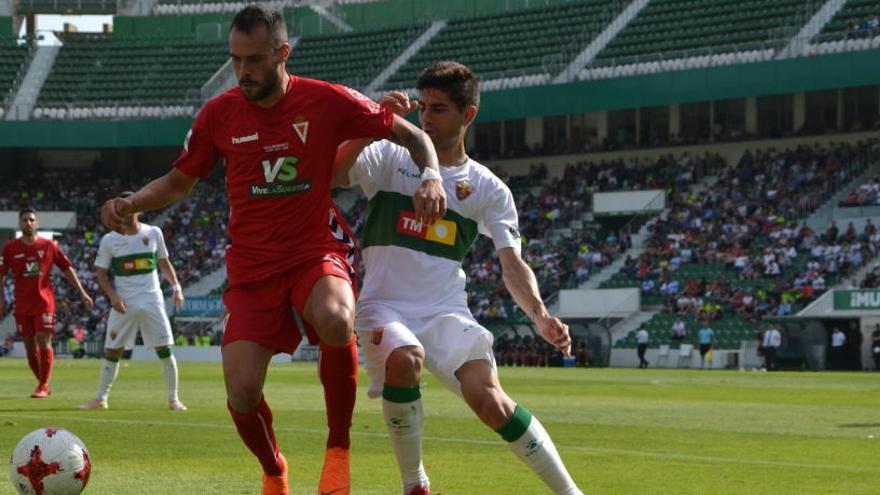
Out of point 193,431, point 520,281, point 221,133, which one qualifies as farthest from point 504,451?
point 221,133

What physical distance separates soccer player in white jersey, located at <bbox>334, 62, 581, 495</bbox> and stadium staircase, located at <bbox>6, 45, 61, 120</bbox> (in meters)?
60.0

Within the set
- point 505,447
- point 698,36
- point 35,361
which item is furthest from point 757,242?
point 505,447

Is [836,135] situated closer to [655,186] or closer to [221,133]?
[655,186]

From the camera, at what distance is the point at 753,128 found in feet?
176

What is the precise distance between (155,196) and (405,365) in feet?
5.12

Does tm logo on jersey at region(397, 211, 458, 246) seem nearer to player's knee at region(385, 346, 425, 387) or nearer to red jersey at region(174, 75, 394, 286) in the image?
red jersey at region(174, 75, 394, 286)

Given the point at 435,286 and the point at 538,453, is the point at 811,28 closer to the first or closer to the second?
the point at 435,286

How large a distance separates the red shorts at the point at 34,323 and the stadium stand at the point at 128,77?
45.9 metres

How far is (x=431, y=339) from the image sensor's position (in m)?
7.69

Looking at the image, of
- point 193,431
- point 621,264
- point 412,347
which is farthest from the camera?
point 621,264

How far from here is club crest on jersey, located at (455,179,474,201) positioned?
7.92m

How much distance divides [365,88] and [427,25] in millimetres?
5580

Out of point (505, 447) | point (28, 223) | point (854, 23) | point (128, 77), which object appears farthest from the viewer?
point (128, 77)

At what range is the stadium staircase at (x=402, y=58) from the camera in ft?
205
